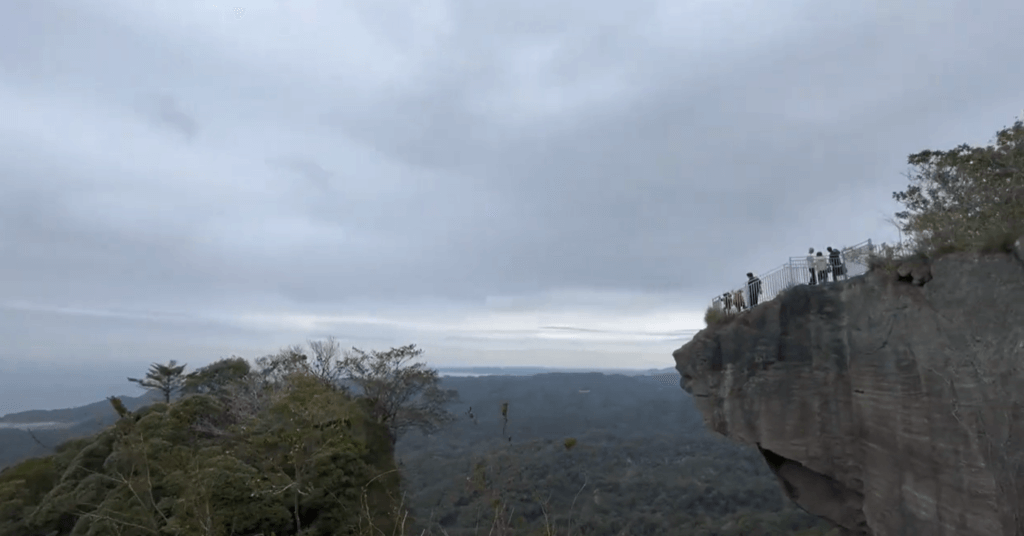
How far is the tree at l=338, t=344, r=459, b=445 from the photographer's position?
2633cm

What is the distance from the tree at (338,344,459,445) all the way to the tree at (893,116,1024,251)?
2017 cm

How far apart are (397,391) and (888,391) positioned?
1970 cm

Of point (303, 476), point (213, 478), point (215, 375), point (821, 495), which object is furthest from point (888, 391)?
point (215, 375)

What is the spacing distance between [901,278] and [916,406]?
304 centimetres

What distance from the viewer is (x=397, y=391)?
2691cm

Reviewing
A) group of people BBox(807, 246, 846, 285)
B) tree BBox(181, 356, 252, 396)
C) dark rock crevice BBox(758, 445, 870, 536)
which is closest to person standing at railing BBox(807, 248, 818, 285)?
group of people BBox(807, 246, 846, 285)

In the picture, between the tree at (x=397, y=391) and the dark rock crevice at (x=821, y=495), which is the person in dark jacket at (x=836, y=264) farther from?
the tree at (x=397, y=391)

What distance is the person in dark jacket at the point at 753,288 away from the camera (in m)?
19.1

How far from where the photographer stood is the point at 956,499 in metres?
12.4

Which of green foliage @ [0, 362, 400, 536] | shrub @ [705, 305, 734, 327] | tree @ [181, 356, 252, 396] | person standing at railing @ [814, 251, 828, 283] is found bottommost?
green foliage @ [0, 362, 400, 536]

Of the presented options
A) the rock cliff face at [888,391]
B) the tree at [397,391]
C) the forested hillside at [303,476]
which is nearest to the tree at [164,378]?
the forested hillside at [303,476]

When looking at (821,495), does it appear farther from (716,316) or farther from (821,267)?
(821,267)

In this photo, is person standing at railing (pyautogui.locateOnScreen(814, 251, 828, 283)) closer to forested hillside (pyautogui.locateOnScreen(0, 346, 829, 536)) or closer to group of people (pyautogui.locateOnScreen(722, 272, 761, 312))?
group of people (pyautogui.locateOnScreen(722, 272, 761, 312))

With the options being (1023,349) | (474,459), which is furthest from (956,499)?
(474,459)
